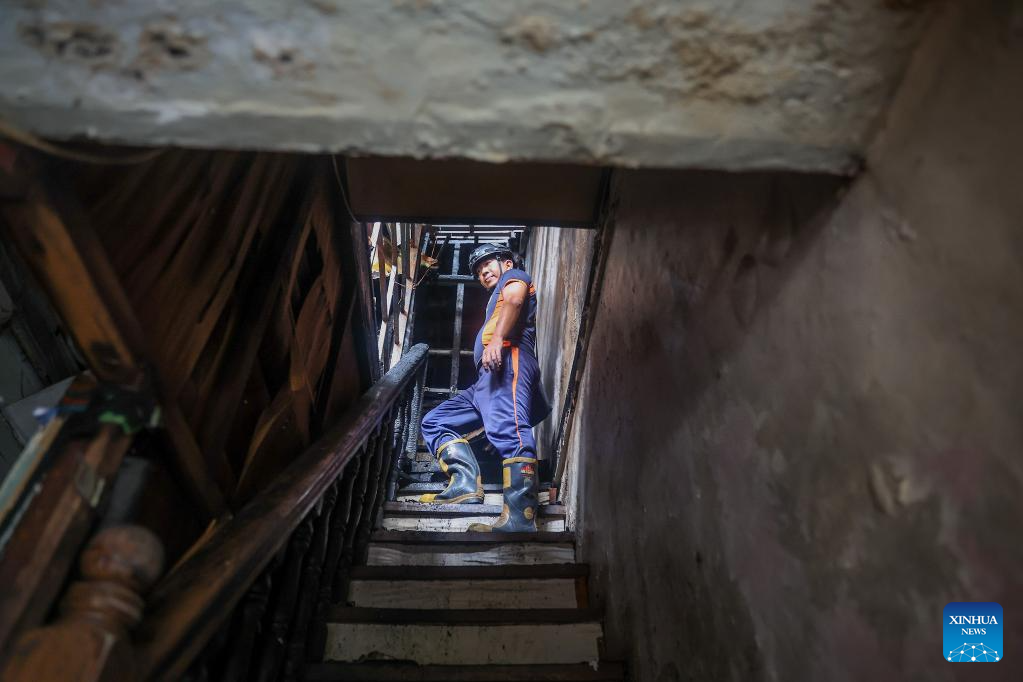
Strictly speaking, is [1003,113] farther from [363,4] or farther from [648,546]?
[648,546]

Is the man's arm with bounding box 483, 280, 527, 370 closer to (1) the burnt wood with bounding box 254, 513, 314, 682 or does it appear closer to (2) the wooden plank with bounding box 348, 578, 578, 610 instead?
(2) the wooden plank with bounding box 348, 578, 578, 610

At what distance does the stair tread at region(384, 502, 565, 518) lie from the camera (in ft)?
10.6

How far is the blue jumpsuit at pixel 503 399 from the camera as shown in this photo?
3.75 metres

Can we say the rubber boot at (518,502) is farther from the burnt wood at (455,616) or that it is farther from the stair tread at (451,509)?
the burnt wood at (455,616)

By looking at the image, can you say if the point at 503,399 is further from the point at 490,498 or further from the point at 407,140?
the point at 407,140

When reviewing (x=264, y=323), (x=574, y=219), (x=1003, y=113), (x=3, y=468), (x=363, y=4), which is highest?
(x=574, y=219)

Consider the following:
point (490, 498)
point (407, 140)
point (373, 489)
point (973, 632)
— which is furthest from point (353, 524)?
point (973, 632)

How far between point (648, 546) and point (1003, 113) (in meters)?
1.38

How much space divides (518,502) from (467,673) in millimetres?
1411

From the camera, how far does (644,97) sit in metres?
0.67

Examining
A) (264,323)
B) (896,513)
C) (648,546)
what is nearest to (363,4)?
(896,513)

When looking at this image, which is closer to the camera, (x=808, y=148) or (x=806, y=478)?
(x=808, y=148)

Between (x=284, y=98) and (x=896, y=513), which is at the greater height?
(x=284, y=98)

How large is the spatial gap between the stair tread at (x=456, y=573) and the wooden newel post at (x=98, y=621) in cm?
148
